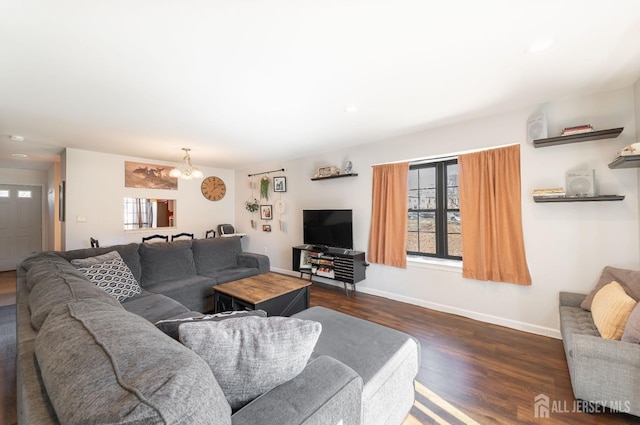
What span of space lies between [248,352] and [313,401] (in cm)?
29

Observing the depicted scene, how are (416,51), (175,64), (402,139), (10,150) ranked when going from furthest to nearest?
(10,150) < (402,139) < (175,64) < (416,51)

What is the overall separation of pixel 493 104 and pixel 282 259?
423 cm

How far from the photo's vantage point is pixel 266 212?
5.56m

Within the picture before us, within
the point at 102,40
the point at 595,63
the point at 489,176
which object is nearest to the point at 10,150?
the point at 102,40

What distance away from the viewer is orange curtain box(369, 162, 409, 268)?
142 inches

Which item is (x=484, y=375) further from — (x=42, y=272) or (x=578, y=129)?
(x=42, y=272)

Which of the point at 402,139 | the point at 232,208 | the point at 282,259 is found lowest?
the point at 282,259

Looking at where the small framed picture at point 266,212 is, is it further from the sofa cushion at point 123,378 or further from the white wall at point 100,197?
the sofa cushion at point 123,378


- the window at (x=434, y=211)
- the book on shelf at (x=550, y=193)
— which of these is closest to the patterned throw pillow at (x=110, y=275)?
the window at (x=434, y=211)

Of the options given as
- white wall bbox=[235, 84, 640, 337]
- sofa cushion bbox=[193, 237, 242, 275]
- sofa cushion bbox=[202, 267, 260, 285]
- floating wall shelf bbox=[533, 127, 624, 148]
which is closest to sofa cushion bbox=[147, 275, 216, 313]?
sofa cushion bbox=[202, 267, 260, 285]

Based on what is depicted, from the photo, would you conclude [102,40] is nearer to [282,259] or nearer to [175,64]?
[175,64]

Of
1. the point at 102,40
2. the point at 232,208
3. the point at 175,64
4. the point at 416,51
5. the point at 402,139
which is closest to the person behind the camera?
the point at 102,40

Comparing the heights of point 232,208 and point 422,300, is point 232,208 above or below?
above

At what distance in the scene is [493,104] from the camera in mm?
2586
